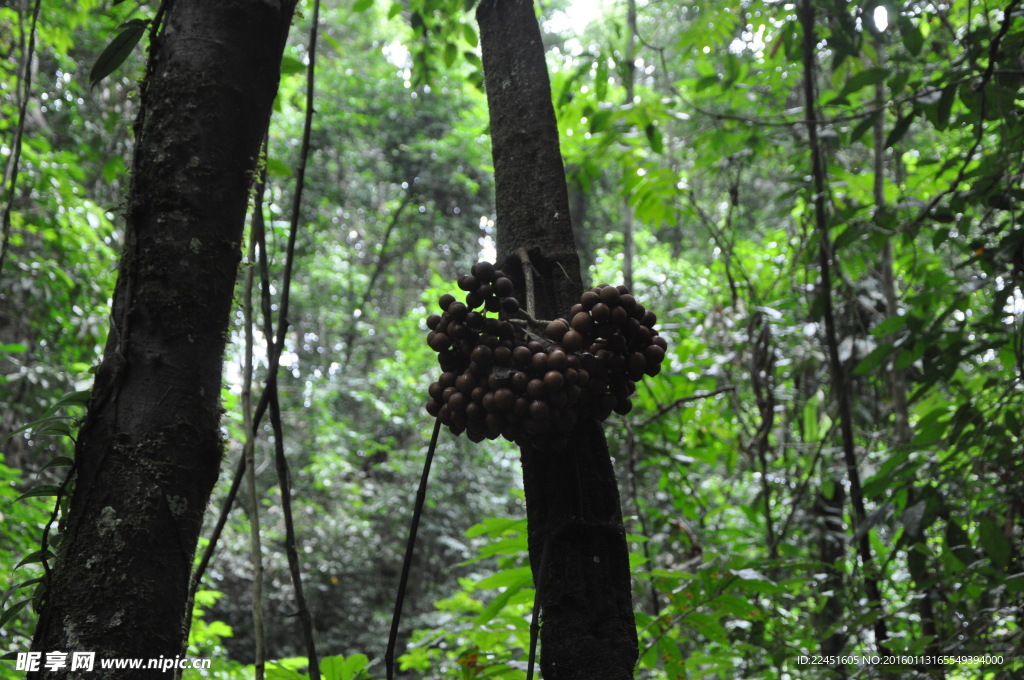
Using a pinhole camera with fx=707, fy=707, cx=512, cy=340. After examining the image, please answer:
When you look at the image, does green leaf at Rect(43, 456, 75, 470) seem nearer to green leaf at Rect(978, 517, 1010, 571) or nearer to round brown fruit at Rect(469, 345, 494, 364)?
round brown fruit at Rect(469, 345, 494, 364)

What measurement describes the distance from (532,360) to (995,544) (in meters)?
1.26

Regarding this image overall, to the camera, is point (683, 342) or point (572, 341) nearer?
point (572, 341)

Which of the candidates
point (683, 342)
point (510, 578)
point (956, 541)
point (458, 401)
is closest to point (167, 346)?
point (458, 401)

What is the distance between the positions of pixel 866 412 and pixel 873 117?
1761 mm

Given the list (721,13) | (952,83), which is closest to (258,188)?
(952,83)

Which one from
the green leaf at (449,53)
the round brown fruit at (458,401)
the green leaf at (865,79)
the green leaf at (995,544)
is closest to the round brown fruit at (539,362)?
the round brown fruit at (458,401)

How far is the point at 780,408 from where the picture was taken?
11.9 feet

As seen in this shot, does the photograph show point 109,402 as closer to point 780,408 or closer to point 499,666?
point 499,666

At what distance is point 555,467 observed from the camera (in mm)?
906

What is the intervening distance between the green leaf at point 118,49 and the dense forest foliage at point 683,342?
0.03ft

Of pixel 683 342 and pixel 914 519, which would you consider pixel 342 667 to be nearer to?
pixel 914 519

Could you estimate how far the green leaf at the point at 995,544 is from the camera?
149 centimetres

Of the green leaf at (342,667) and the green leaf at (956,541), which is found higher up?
the green leaf at (956,541)

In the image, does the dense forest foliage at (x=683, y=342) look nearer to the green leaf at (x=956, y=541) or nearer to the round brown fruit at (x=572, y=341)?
the green leaf at (x=956, y=541)
